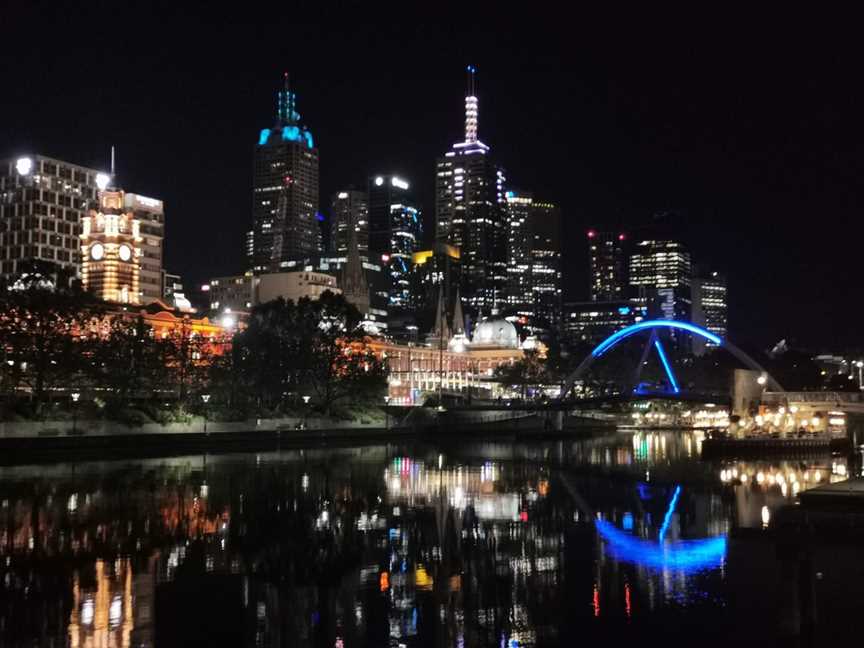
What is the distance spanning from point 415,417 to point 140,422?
47.4 metres

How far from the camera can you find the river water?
22.5 metres

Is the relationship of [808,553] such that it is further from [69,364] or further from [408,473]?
[69,364]

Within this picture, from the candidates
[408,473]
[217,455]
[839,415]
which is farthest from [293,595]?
[839,415]

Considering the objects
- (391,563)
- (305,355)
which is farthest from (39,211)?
(391,563)

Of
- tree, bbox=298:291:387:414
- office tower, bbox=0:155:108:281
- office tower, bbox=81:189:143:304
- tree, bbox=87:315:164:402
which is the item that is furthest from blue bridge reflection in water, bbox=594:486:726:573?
office tower, bbox=0:155:108:281

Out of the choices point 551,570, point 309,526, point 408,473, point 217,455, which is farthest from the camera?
point 217,455

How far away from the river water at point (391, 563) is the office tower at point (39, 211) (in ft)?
449

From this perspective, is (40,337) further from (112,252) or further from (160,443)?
(112,252)

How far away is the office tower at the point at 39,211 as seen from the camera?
601 ft

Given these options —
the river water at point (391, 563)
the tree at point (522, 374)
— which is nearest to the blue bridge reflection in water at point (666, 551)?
the river water at point (391, 563)

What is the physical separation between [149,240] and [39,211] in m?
20.7

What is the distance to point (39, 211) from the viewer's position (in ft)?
606

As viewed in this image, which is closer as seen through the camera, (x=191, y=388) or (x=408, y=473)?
(x=408, y=473)

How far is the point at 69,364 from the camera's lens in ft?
266
